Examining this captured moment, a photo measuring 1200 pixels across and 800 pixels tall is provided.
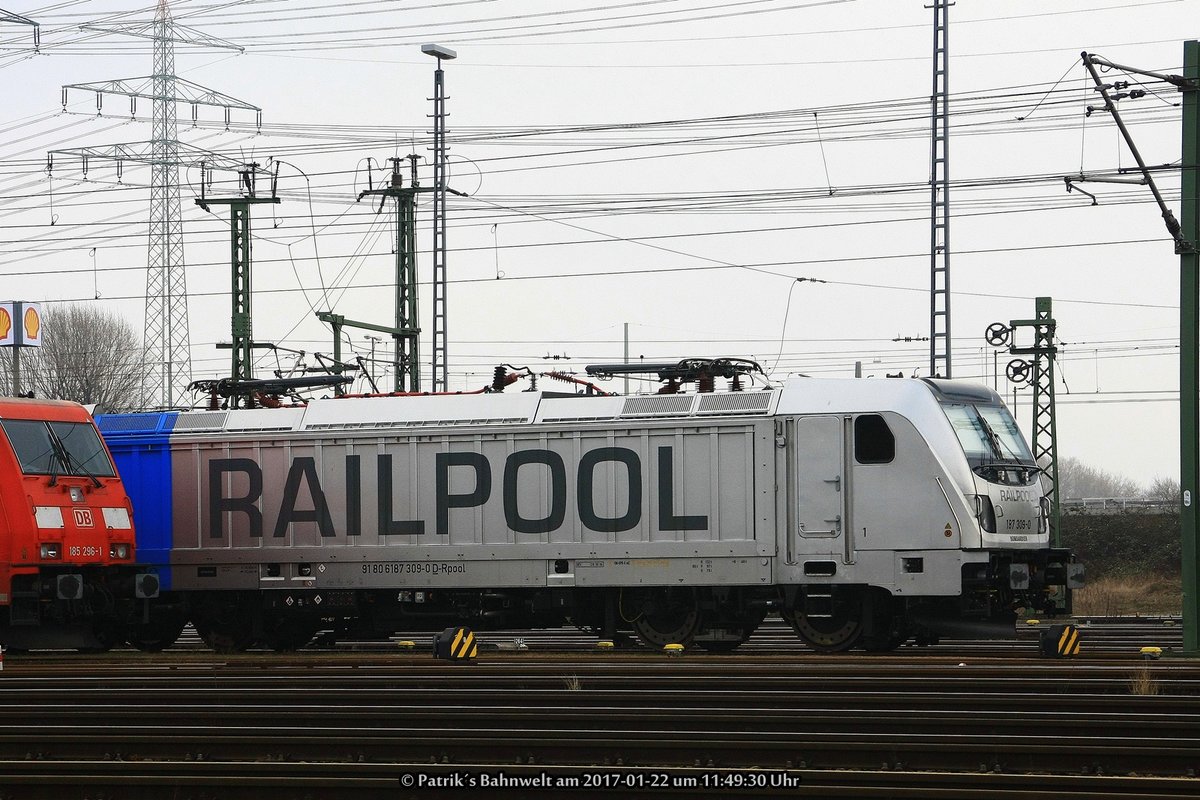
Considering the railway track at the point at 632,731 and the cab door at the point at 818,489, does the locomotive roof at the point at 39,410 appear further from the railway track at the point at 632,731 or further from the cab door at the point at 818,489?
the cab door at the point at 818,489

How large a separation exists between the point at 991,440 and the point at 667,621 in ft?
15.7

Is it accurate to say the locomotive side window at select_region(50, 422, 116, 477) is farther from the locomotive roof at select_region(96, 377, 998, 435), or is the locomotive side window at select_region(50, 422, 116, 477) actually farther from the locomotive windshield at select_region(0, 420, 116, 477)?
the locomotive roof at select_region(96, 377, 998, 435)

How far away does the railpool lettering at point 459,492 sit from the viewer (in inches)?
779

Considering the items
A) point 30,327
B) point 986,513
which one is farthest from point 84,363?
point 986,513

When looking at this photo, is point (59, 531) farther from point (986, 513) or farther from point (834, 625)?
point (986, 513)

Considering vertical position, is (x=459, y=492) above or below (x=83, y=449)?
below

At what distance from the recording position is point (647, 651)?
19188 mm

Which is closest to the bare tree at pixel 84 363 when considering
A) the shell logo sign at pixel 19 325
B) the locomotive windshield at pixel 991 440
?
the shell logo sign at pixel 19 325

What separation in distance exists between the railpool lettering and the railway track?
4.25m

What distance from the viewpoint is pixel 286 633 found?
22.3 meters

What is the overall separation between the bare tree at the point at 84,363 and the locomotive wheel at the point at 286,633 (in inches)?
1718

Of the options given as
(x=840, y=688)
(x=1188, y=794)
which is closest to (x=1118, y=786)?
(x=1188, y=794)

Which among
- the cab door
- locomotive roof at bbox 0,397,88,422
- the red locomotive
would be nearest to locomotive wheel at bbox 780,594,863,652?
the cab door

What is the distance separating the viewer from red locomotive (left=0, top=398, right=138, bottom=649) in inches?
787
